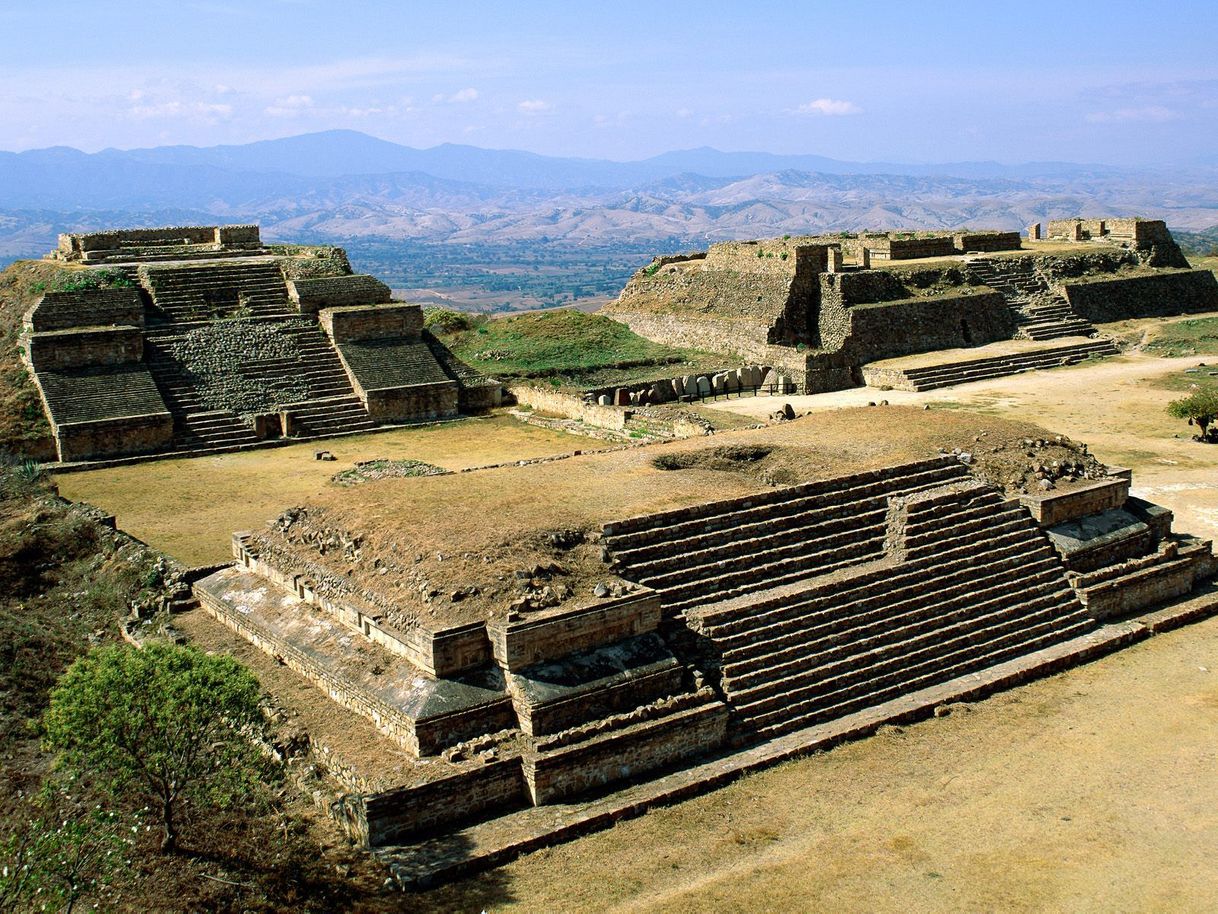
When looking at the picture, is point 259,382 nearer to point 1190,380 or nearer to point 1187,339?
point 1190,380

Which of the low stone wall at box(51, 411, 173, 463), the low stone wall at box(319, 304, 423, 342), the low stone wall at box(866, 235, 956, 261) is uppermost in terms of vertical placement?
the low stone wall at box(866, 235, 956, 261)

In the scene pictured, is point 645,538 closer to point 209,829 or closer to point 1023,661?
point 1023,661

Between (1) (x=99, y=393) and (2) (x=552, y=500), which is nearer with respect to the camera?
(2) (x=552, y=500)

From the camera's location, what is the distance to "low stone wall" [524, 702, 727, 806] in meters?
10.3

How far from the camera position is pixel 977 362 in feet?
102

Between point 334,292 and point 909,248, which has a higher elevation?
point 909,248

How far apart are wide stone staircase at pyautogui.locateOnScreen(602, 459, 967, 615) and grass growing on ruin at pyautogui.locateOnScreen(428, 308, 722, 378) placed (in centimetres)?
1716

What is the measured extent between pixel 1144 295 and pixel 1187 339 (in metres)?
4.10

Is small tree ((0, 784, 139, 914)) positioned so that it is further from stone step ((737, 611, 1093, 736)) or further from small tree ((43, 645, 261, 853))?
stone step ((737, 611, 1093, 736))

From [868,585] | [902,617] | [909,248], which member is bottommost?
[902,617]

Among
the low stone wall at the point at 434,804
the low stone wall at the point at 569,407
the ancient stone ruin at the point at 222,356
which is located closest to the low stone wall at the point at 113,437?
the ancient stone ruin at the point at 222,356

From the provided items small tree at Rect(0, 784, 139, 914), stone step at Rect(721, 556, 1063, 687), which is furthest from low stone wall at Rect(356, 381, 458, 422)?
small tree at Rect(0, 784, 139, 914)

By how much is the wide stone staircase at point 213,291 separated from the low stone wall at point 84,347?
196 centimetres

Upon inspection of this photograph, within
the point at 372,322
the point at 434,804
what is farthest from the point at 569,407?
the point at 434,804
